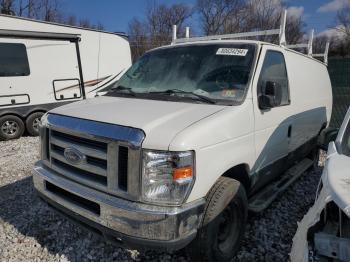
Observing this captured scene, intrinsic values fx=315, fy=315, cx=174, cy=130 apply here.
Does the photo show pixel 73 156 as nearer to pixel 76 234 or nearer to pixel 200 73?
pixel 76 234

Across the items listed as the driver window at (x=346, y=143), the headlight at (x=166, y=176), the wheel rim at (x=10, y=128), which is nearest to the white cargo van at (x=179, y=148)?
the headlight at (x=166, y=176)

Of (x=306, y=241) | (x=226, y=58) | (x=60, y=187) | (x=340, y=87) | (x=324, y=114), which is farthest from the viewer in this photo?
(x=340, y=87)

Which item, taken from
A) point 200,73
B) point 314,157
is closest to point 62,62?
point 200,73

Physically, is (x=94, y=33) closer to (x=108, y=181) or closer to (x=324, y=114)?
(x=324, y=114)

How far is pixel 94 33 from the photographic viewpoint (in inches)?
414

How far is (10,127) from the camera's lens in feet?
30.0

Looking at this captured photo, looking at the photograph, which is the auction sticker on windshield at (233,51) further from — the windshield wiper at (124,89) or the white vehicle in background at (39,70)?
the white vehicle in background at (39,70)

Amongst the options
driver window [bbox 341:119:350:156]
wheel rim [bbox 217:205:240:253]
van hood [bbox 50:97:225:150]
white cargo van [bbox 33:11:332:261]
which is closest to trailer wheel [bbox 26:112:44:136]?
white cargo van [bbox 33:11:332:261]

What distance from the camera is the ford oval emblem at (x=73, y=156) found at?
286cm

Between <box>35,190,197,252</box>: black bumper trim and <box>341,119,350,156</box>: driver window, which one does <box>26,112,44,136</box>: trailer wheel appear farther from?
<box>341,119,350,156</box>: driver window

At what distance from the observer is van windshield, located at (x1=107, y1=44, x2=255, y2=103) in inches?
132

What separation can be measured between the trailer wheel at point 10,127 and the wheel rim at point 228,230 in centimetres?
795

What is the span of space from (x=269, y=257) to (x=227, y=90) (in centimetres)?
187

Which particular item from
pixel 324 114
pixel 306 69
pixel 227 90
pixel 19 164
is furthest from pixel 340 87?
pixel 19 164
